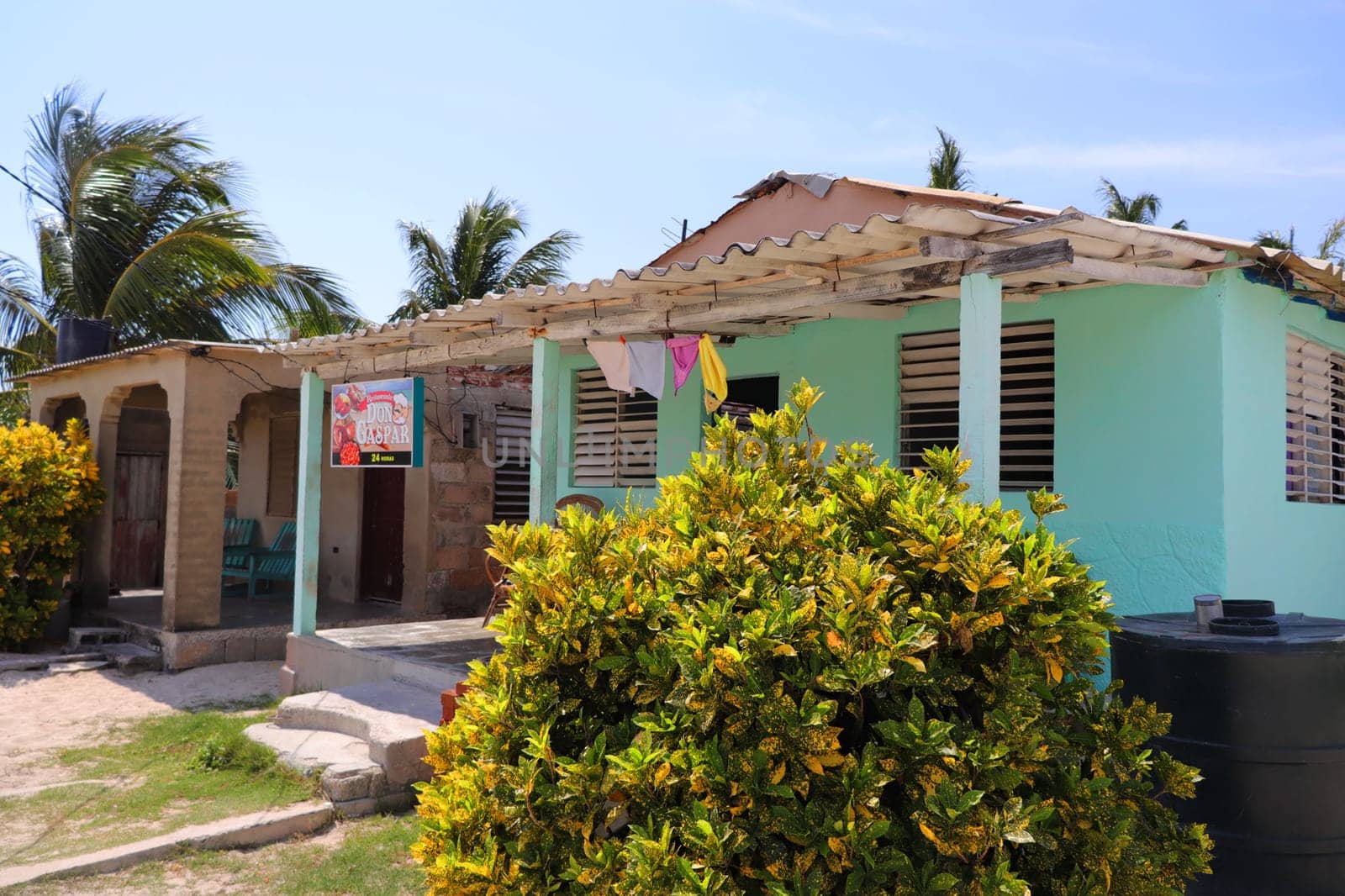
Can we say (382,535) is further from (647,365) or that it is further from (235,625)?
(647,365)

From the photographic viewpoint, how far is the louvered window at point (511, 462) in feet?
39.3

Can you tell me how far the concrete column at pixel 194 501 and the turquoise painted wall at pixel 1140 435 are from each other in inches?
299

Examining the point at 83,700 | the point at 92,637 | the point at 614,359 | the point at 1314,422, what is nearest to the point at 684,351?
the point at 614,359

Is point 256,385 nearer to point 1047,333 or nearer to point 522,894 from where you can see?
point 1047,333

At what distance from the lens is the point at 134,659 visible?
10000mm

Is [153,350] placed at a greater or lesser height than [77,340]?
lesser

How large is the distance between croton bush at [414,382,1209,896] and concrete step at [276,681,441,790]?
10.2 feet

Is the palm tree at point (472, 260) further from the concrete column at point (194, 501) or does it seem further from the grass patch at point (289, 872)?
the grass patch at point (289, 872)

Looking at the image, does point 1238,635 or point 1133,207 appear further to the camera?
point 1133,207

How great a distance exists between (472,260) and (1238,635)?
17.5m

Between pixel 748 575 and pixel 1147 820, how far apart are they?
1.28m

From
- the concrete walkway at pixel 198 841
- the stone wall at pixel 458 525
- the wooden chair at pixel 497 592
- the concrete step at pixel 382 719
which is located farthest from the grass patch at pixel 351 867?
the stone wall at pixel 458 525

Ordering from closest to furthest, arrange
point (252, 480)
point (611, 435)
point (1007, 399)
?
point (1007, 399) → point (611, 435) → point (252, 480)

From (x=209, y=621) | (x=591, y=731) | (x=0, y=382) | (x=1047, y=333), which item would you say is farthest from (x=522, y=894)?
(x=0, y=382)
